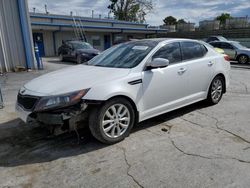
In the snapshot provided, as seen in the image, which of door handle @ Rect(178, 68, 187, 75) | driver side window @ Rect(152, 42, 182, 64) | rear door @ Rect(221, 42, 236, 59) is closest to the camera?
driver side window @ Rect(152, 42, 182, 64)

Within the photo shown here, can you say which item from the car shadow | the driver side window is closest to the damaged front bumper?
the car shadow

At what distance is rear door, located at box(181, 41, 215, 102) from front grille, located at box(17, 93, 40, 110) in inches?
112

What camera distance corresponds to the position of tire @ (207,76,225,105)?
509 centimetres

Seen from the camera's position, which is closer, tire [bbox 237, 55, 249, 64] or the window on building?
tire [bbox 237, 55, 249, 64]

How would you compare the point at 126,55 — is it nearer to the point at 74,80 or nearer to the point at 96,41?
the point at 74,80

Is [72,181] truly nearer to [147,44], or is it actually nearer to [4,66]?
[147,44]

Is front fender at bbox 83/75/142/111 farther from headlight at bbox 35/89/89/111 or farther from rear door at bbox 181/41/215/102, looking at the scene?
rear door at bbox 181/41/215/102

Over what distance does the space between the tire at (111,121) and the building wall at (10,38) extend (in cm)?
851

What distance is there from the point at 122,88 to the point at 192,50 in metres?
2.13

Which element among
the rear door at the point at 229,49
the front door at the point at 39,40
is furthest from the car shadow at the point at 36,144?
the front door at the point at 39,40

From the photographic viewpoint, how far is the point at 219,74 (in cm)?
520

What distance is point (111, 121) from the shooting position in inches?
135

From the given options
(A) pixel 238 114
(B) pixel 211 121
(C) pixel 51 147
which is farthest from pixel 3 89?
(A) pixel 238 114

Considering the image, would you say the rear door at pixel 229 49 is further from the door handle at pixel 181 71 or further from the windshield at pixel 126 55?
the windshield at pixel 126 55
